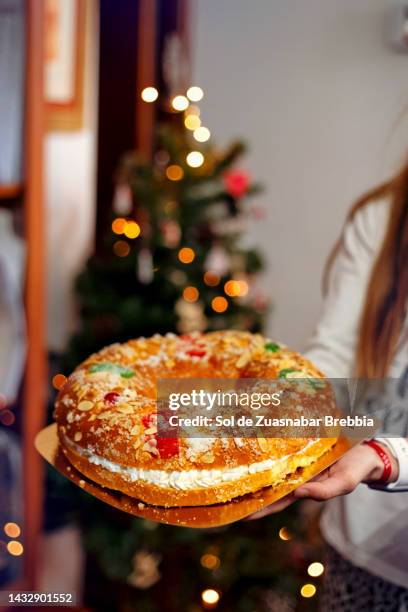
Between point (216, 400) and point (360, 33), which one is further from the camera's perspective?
point (360, 33)

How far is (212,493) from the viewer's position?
801mm

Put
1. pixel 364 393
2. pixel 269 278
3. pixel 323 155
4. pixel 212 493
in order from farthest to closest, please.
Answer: pixel 269 278
pixel 323 155
pixel 364 393
pixel 212 493

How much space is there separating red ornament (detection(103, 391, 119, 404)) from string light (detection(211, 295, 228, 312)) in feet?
3.78

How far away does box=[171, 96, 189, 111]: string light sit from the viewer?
7.79 feet

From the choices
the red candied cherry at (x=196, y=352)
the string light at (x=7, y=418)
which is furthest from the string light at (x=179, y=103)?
the red candied cherry at (x=196, y=352)

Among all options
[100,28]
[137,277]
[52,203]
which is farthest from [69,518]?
[100,28]

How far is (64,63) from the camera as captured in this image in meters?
2.38

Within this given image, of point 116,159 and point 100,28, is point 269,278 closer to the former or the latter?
point 116,159

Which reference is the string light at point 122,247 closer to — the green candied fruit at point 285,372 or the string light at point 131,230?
the string light at point 131,230

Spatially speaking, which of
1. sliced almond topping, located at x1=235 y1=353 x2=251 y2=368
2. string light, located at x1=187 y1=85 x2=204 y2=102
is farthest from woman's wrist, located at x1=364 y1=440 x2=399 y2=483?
string light, located at x1=187 y1=85 x2=204 y2=102

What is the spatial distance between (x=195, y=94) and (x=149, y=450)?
1.89 meters

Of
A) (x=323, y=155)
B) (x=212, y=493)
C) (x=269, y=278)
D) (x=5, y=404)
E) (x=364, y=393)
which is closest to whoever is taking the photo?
(x=212, y=493)

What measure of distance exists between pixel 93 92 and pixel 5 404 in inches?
44.8

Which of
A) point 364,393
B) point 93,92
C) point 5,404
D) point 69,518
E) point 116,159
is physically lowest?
point 69,518
